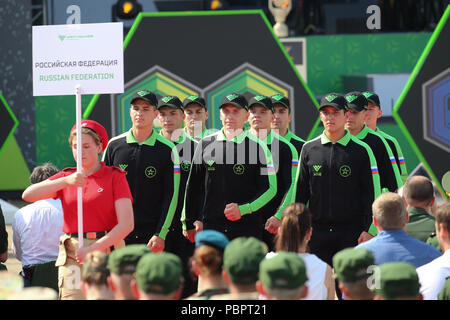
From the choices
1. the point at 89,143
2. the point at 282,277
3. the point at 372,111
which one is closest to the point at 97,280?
the point at 282,277

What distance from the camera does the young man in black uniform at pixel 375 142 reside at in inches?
261

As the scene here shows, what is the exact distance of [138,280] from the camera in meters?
3.45

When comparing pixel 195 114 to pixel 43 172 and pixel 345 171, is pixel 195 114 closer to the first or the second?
pixel 43 172

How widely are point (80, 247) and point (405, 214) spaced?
1854 millimetres

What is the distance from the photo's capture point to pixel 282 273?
3.43 m

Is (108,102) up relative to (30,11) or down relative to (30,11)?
down

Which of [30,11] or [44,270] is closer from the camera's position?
[44,270]

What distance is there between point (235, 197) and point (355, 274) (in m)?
2.77

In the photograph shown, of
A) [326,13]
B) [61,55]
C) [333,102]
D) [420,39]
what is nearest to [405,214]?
[333,102]

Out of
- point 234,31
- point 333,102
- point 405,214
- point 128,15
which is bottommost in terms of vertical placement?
point 405,214

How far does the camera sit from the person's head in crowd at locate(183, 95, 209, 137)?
Answer: 7.54 metres

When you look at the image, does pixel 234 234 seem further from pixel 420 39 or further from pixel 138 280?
pixel 420 39

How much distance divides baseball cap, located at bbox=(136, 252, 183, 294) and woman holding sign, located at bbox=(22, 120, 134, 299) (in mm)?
1602

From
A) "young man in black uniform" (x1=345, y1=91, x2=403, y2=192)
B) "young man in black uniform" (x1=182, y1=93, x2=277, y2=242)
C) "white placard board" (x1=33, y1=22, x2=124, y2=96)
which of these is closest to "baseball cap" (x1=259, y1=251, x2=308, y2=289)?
"white placard board" (x1=33, y1=22, x2=124, y2=96)
